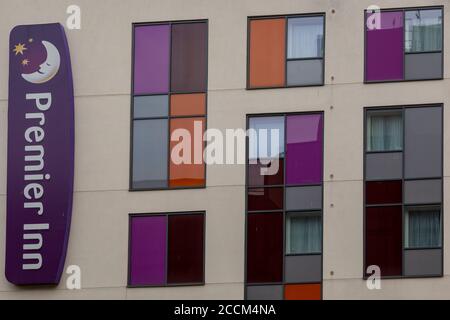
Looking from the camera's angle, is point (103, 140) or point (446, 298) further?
point (103, 140)

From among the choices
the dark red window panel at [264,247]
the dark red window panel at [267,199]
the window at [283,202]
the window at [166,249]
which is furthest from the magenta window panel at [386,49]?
the window at [166,249]

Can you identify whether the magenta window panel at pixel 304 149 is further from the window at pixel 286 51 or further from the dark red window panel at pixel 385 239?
the dark red window panel at pixel 385 239

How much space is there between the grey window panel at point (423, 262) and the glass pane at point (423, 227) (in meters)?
0.22

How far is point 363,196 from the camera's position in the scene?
4844 cm

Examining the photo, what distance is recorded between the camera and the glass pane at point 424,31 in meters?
48.9

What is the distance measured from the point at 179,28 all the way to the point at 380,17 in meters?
5.95

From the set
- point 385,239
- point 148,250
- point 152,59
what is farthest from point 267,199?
point 152,59

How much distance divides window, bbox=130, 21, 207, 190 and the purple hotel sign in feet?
6.84

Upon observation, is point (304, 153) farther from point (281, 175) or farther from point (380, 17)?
point (380, 17)

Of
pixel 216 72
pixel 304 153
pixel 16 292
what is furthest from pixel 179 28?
pixel 16 292

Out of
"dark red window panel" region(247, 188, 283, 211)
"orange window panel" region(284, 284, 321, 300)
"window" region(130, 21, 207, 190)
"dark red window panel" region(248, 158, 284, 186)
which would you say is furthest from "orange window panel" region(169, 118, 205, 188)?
"orange window panel" region(284, 284, 321, 300)

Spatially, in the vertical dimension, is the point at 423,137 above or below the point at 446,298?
above

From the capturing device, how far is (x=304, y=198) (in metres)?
48.8

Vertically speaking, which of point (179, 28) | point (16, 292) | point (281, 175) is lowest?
point (16, 292)
